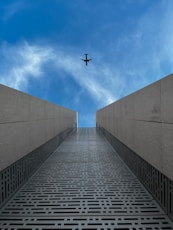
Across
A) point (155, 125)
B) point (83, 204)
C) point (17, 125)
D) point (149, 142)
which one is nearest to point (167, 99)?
point (155, 125)

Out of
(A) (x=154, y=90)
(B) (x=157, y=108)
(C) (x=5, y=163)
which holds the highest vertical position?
(A) (x=154, y=90)

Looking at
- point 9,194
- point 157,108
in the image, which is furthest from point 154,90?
point 9,194

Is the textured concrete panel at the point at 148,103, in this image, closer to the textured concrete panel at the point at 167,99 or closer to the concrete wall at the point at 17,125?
the textured concrete panel at the point at 167,99

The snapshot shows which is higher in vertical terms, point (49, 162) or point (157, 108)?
point (157, 108)

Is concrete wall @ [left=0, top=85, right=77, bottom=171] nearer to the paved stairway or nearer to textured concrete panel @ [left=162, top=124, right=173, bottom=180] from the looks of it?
the paved stairway

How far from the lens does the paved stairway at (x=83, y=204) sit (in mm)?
1846

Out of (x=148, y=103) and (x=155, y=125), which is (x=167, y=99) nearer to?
(x=155, y=125)

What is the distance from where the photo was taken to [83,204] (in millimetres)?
2199

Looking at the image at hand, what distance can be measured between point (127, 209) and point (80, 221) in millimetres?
690

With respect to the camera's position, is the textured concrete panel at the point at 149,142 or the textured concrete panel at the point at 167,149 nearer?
the textured concrete panel at the point at 167,149

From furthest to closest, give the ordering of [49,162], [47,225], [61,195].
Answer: [49,162]
[61,195]
[47,225]

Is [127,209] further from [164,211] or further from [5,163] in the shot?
[5,163]

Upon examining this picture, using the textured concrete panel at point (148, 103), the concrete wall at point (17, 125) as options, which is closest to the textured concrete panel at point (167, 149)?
the textured concrete panel at point (148, 103)

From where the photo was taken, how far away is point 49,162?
13.5ft
